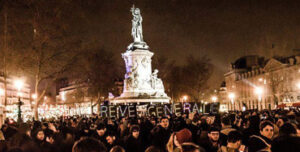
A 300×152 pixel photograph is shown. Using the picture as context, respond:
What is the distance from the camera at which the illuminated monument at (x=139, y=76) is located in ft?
126

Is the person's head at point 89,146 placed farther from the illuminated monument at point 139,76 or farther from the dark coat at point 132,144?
the illuminated monument at point 139,76

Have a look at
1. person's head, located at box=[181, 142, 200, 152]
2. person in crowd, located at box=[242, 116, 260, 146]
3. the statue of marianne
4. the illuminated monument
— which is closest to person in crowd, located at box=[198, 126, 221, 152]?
person in crowd, located at box=[242, 116, 260, 146]

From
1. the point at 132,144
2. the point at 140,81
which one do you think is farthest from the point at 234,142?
the point at 140,81

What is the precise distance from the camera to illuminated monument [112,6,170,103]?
38.3m

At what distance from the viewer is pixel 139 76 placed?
1551 inches

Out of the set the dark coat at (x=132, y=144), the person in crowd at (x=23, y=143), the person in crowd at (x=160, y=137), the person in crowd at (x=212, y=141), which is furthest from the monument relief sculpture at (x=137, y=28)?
the person in crowd at (x=23, y=143)

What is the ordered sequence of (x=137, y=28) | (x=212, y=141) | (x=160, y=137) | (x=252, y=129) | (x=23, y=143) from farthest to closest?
1. (x=137, y=28)
2. (x=252, y=129)
3. (x=160, y=137)
4. (x=212, y=141)
5. (x=23, y=143)

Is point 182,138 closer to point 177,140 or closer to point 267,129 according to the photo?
point 177,140

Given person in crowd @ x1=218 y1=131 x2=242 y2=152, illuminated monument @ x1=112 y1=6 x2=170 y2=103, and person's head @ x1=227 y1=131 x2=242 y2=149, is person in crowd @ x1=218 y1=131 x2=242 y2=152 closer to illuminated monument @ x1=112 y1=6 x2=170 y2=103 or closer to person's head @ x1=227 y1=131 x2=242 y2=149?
person's head @ x1=227 y1=131 x2=242 y2=149

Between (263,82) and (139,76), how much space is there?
61028mm

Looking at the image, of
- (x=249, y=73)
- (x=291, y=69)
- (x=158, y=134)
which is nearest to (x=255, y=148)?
(x=158, y=134)

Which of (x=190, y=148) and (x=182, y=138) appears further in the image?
(x=182, y=138)

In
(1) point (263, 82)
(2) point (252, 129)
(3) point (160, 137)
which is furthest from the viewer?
(1) point (263, 82)

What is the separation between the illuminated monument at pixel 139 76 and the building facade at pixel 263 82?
19071mm
